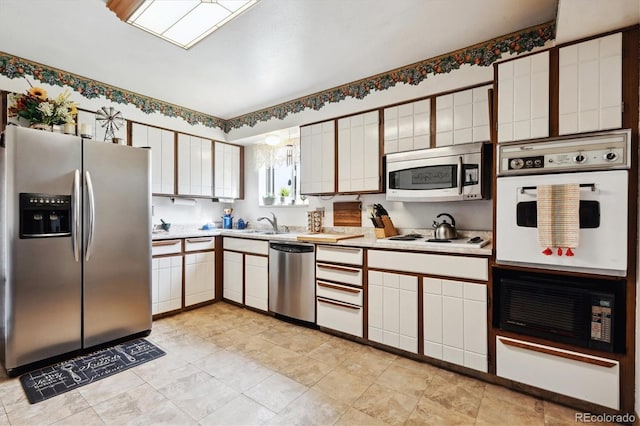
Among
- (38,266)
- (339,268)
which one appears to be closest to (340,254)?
(339,268)

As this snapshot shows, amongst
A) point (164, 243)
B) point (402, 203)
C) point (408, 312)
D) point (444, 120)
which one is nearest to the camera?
point (408, 312)

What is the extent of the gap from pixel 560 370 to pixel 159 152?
4241 millimetres

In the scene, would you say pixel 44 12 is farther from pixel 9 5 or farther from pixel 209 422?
pixel 209 422

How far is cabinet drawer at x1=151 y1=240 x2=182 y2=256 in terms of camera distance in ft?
10.7

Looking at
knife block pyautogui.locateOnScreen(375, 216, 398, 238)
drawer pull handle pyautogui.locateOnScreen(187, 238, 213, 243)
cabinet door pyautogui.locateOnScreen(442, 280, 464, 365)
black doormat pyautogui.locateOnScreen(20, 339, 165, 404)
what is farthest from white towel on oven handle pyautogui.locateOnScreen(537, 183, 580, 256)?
drawer pull handle pyautogui.locateOnScreen(187, 238, 213, 243)

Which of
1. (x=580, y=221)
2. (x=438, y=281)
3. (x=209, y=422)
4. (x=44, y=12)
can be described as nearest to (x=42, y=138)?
(x=44, y=12)

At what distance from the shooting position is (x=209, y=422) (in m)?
1.67

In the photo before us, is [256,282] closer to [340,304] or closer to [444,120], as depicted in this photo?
[340,304]

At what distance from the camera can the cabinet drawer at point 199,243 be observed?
355 centimetres

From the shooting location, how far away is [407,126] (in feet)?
9.17

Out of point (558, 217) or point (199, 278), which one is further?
point (199, 278)

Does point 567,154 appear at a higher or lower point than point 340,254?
higher

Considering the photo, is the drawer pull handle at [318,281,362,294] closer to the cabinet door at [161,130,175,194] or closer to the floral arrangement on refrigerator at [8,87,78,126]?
the cabinet door at [161,130,175,194]

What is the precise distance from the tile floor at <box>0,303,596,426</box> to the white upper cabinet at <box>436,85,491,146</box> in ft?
6.08
